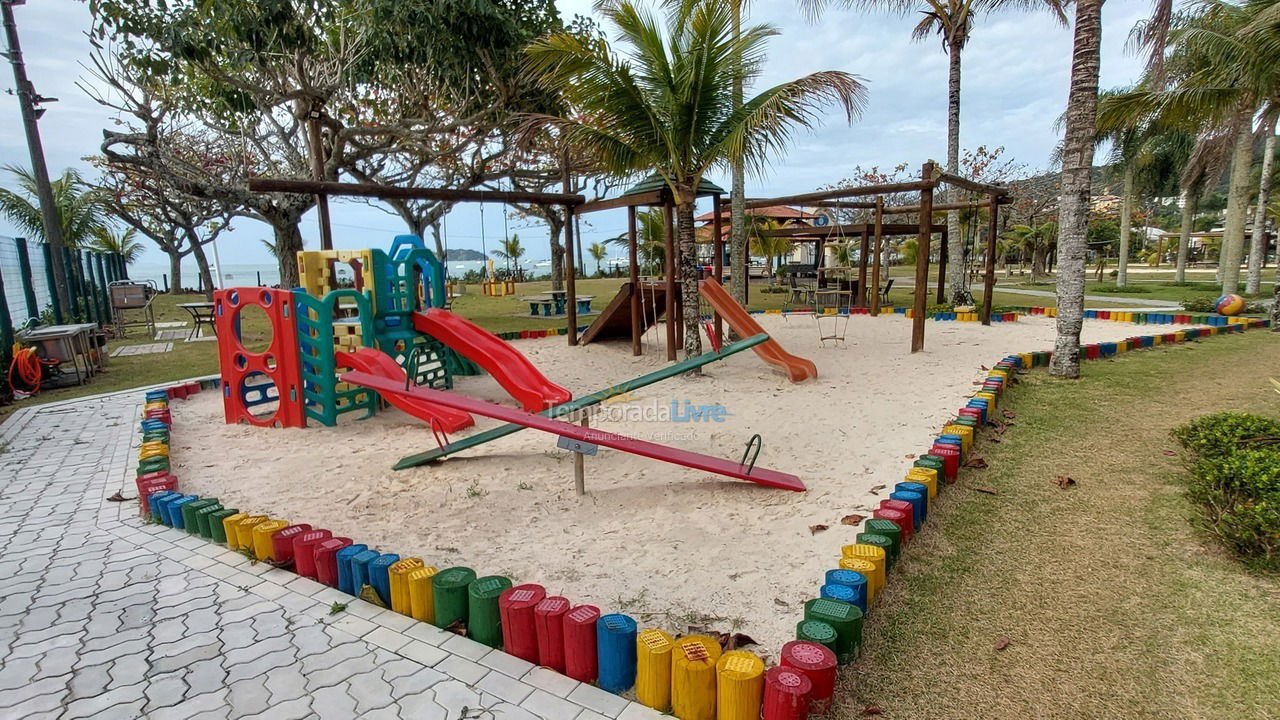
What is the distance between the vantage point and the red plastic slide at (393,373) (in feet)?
19.7

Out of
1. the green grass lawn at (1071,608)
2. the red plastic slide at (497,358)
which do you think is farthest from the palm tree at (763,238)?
the green grass lawn at (1071,608)

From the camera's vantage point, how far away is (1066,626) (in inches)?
104

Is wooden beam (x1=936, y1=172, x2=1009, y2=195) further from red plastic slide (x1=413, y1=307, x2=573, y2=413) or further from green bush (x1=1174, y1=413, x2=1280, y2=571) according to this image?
red plastic slide (x1=413, y1=307, x2=573, y2=413)

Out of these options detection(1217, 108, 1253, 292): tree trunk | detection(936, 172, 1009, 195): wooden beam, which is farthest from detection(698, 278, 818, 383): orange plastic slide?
detection(1217, 108, 1253, 292): tree trunk

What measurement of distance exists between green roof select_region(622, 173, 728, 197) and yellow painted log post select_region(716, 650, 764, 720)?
26.6 ft

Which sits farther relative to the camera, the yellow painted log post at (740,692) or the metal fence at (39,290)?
the metal fence at (39,290)

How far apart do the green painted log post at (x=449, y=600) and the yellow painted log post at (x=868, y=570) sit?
1.77 m

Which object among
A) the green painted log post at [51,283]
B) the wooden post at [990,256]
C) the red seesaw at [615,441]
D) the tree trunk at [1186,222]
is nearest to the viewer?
the red seesaw at [615,441]

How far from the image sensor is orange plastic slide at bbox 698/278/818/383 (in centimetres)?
801

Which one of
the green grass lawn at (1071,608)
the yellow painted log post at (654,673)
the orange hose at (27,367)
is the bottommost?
the green grass lawn at (1071,608)

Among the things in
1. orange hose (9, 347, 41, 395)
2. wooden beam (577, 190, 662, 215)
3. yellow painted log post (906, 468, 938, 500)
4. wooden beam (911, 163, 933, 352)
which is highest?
wooden beam (577, 190, 662, 215)

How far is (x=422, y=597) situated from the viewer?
2.82 meters

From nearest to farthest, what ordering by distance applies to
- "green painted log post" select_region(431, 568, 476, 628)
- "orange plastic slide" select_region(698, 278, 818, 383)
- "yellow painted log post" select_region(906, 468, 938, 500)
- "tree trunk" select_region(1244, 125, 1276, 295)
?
1. "green painted log post" select_region(431, 568, 476, 628)
2. "yellow painted log post" select_region(906, 468, 938, 500)
3. "orange plastic slide" select_region(698, 278, 818, 383)
4. "tree trunk" select_region(1244, 125, 1276, 295)

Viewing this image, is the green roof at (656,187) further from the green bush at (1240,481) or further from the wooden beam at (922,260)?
the green bush at (1240,481)
